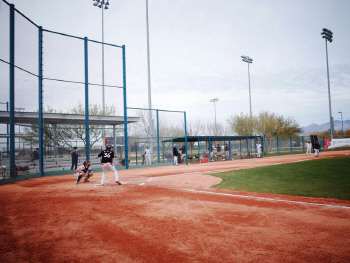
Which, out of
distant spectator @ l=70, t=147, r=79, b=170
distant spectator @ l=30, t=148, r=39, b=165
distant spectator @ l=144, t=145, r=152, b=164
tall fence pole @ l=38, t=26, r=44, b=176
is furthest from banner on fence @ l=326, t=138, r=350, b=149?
distant spectator @ l=30, t=148, r=39, b=165

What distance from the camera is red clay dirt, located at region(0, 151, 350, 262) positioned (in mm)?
3510

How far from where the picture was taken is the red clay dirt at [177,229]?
138 inches

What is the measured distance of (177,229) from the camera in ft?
15.0

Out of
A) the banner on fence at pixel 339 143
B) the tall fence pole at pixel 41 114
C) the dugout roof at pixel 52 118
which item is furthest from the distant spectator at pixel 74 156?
the banner on fence at pixel 339 143

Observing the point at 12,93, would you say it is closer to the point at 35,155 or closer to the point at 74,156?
the point at 35,155

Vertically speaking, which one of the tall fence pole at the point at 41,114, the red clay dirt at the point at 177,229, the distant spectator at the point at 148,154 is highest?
the tall fence pole at the point at 41,114

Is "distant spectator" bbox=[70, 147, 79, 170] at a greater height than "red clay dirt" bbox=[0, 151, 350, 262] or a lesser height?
greater

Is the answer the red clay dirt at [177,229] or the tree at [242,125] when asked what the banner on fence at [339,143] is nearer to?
the tree at [242,125]

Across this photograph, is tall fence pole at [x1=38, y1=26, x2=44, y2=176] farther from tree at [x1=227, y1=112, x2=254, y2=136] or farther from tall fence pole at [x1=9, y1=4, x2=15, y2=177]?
tree at [x1=227, y1=112, x2=254, y2=136]

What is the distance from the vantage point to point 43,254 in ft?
11.9

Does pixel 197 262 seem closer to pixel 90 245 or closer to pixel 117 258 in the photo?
pixel 117 258

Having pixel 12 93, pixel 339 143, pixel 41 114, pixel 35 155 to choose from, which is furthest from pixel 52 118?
pixel 339 143

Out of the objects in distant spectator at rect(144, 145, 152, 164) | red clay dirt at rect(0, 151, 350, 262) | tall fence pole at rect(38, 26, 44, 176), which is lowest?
red clay dirt at rect(0, 151, 350, 262)

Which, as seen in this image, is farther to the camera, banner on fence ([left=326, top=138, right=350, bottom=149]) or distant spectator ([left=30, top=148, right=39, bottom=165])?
banner on fence ([left=326, top=138, right=350, bottom=149])
